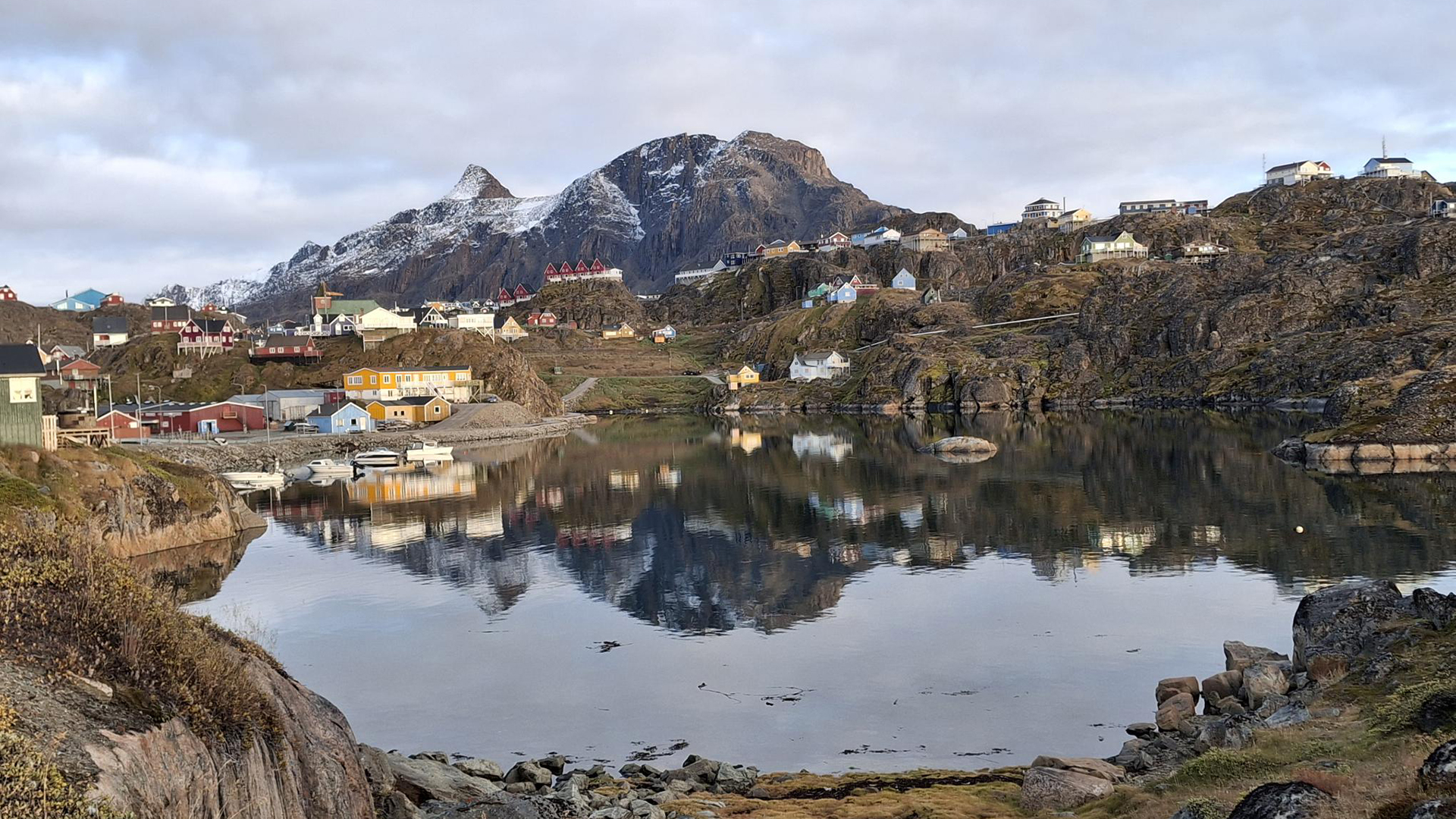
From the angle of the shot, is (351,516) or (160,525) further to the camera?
(351,516)

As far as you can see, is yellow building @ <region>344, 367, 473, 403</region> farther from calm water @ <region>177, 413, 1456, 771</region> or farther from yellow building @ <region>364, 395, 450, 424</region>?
calm water @ <region>177, 413, 1456, 771</region>

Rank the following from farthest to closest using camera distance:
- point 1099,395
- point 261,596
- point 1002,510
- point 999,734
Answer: point 1099,395 < point 1002,510 < point 261,596 < point 999,734

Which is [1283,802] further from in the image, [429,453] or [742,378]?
[742,378]

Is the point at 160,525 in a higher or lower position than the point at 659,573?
higher

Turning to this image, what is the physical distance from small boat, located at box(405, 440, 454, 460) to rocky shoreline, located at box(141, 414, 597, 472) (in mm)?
6788

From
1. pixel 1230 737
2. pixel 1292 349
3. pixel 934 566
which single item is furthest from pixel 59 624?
pixel 1292 349

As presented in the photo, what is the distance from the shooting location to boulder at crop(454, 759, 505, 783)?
86.5 feet

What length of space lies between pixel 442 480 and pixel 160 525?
39.6 metres

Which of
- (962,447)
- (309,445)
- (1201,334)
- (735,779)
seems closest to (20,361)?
(735,779)

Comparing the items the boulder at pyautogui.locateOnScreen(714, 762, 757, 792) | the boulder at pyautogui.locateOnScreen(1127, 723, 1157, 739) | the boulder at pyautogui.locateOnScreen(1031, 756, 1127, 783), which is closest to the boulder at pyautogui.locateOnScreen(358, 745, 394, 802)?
the boulder at pyautogui.locateOnScreen(714, 762, 757, 792)

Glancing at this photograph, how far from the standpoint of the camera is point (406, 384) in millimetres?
145250

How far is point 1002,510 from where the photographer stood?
7044 centimetres

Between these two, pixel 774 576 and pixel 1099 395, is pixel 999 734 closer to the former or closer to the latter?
pixel 774 576

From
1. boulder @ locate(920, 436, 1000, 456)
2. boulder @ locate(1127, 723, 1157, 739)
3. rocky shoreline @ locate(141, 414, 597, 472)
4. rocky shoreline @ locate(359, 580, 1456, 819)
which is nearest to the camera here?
rocky shoreline @ locate(359, 580, 1456, 819)
